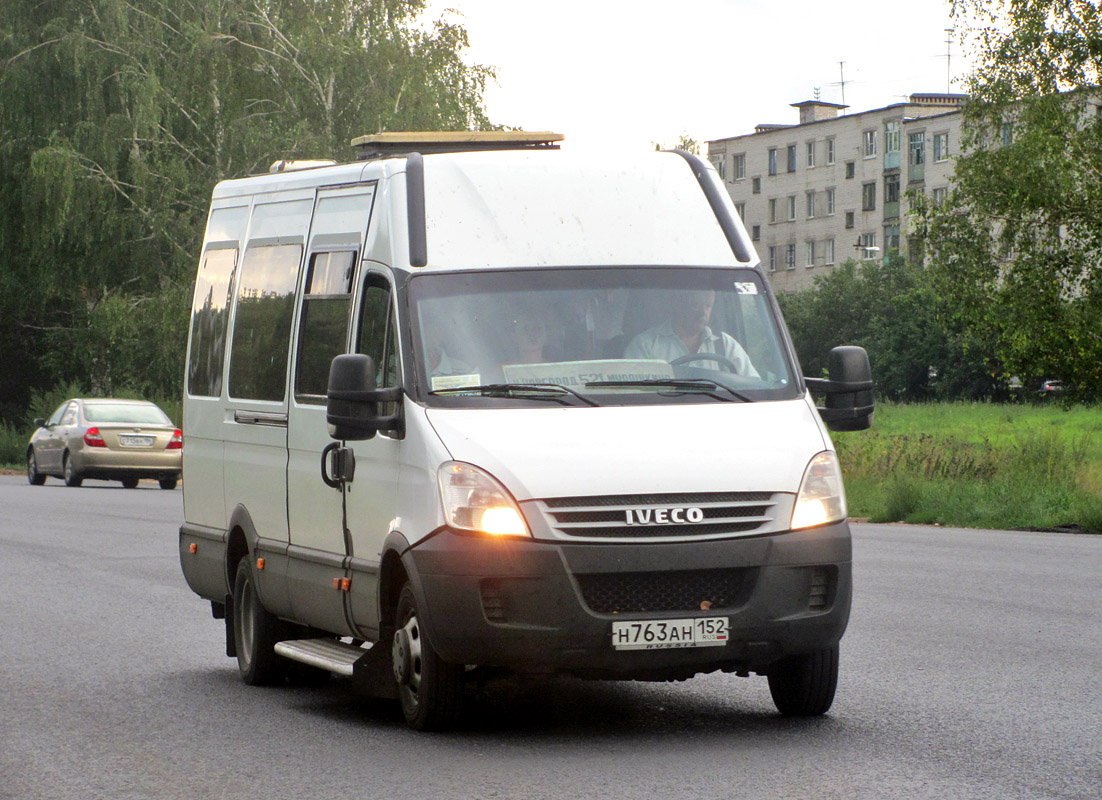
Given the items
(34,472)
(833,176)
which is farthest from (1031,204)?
(833,176)

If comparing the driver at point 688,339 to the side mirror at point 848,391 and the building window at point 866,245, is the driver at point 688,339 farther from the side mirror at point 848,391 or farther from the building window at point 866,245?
the building window at point 866,245

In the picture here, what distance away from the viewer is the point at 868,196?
116 metres

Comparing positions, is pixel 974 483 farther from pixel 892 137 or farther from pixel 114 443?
pixel 892 137

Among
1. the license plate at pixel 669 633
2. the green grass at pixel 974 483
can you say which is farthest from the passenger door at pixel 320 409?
the green grass at pixel 974 483

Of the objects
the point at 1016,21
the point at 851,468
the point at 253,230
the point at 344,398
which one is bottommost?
the point at 851,468

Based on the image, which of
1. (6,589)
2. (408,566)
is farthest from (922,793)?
(6,589)

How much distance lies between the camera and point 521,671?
736 centimetres

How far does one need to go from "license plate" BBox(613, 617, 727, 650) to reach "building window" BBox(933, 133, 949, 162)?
106m

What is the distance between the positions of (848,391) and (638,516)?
1.36 meters

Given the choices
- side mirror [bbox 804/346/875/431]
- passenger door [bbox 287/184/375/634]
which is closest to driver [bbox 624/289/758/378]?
side mirror [bbox 804/346/875/431]

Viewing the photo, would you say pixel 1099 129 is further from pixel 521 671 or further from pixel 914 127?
pixel 914 127

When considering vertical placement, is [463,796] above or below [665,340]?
below

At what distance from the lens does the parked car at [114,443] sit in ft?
102

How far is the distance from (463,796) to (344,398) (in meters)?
1.93
